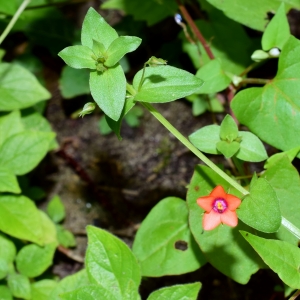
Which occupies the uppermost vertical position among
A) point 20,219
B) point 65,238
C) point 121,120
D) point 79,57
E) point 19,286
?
point 79,57

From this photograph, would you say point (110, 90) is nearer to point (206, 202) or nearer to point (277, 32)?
point (206, 202)

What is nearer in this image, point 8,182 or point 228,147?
point 228,147

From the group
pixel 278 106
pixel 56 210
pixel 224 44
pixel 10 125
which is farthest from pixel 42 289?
pixel 224 44

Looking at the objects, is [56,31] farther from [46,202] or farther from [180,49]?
[46,202]

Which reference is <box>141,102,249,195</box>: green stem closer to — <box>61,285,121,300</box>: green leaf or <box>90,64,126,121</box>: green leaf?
<box>90,64,126,121</box>: green leaf

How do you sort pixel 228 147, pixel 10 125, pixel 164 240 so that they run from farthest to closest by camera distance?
pixel 10 125, pixel 164 240, pixel 228 147

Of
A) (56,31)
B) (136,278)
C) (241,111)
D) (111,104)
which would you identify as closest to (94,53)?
(111,104)
